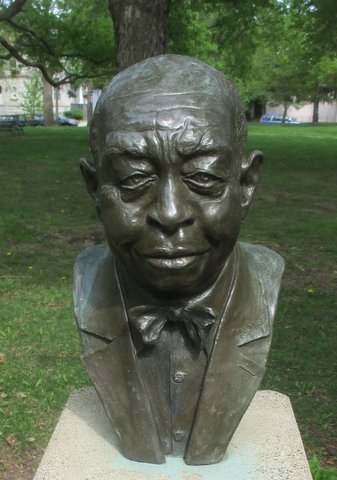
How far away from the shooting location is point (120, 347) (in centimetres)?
245

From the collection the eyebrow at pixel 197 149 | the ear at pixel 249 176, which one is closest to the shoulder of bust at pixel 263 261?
the ear at pixel 249 176

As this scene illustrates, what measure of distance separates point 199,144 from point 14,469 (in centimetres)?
233

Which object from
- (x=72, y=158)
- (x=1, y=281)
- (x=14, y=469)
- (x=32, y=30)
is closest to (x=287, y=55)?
(x=32, y=30)

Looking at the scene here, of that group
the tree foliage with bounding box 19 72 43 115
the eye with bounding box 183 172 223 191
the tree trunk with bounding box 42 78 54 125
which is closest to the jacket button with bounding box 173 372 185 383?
the eye with bounding box 183 172 223 191

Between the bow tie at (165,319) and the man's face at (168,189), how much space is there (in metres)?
0.18

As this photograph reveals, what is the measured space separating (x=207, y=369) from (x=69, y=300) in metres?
3.37

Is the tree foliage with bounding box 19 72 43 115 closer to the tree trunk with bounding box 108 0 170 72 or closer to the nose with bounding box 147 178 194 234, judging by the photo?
the tree trunk with bounding box 108 0 170 72

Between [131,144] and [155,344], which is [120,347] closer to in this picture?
[155,344]

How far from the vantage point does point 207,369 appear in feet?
7.83

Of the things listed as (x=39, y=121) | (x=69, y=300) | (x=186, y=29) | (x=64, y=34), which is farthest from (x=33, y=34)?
(x=39, y=121)

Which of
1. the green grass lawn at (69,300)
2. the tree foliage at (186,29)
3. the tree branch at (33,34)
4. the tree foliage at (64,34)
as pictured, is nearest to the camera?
the green grass lawn at (69,300)

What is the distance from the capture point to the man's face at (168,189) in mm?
2018

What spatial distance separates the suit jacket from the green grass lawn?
1.33 meters

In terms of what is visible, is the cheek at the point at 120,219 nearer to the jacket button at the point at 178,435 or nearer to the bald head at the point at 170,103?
the bald head at the point at 170,103
